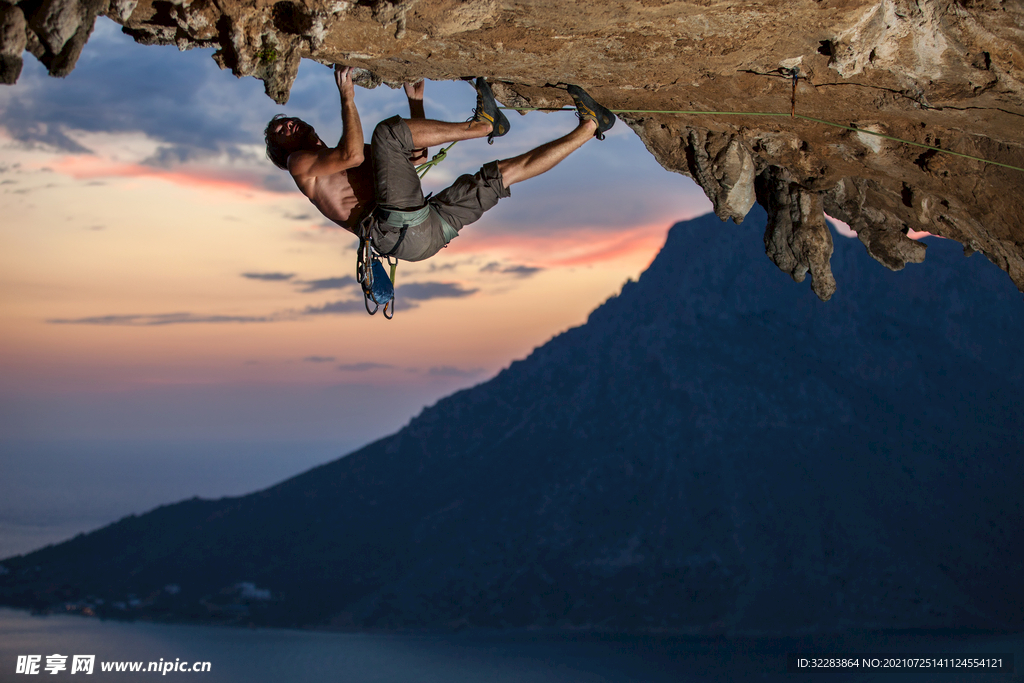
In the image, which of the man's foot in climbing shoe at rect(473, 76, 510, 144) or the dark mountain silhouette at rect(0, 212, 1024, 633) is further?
the dark mountain silhouette at rect(0, 212, 1024, 633)

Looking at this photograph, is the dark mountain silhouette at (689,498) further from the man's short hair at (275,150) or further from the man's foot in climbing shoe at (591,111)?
A: the man's short hair at (275,150)

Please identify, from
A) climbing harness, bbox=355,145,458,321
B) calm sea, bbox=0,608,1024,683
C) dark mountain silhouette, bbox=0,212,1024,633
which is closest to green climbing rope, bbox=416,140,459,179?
climbing harness, bbox=355,145,458,321

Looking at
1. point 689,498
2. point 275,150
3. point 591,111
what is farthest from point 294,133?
point 689,498

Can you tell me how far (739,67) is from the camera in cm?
465

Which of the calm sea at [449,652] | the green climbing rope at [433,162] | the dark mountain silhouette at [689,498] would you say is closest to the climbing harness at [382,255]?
the green climbing rope at [433,162]


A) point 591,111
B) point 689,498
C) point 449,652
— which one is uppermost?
point 591,111

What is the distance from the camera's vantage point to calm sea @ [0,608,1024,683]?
5762 centimetres

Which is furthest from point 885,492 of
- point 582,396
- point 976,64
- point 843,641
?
point 976,64

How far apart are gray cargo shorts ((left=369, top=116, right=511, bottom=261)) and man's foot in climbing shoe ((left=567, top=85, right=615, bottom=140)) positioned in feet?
2.22

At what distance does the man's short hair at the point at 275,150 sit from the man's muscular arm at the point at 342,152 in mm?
246

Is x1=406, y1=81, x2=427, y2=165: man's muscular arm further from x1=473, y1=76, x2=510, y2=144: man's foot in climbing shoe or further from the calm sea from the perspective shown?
the calm sea

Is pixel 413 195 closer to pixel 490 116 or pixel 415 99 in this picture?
pixel 490 116

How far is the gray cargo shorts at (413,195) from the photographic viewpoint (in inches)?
154

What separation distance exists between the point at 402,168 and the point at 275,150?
0.80 metres
